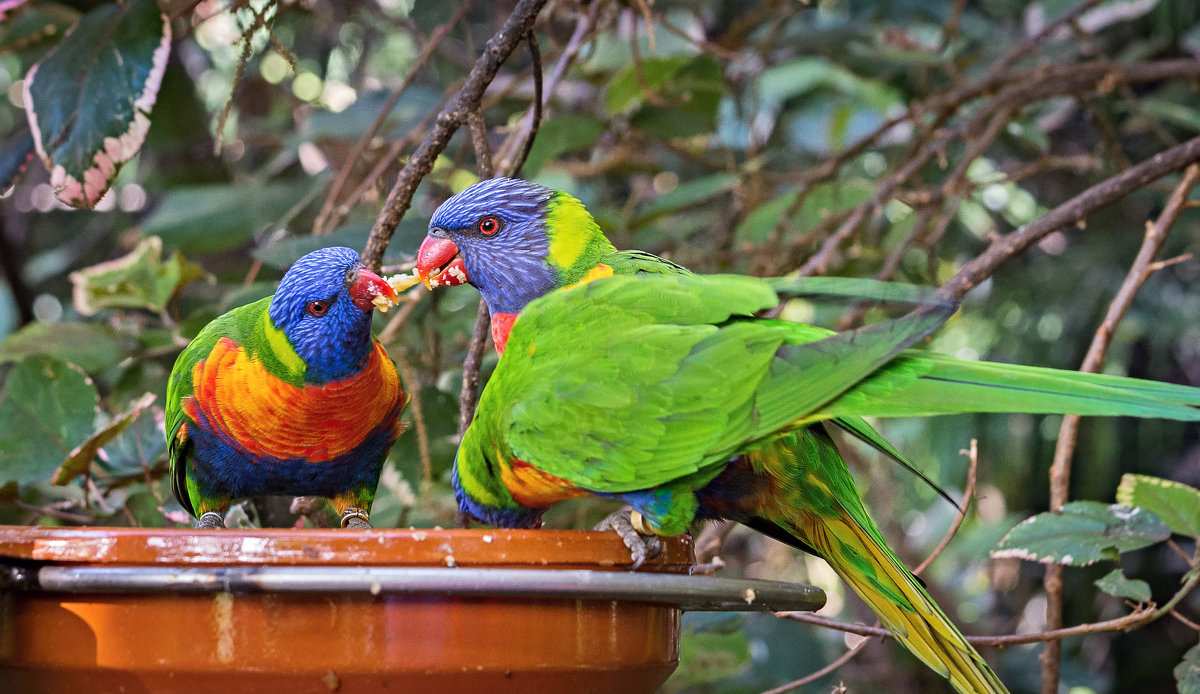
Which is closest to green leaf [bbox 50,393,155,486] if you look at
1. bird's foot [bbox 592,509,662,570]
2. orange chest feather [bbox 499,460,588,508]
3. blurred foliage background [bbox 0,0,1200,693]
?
blurred foliage background [bbox 0,0,1200,693]

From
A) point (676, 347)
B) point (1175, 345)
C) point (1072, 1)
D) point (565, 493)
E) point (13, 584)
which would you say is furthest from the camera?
point (1175, 345)

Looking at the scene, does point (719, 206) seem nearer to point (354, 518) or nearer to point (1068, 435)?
point (1068, 435)

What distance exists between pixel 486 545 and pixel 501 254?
2.60ft

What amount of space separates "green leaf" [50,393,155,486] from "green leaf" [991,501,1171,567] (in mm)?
1448

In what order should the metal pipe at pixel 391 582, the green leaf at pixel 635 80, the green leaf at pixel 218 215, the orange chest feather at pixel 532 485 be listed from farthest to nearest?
the green leaf at pixel 218 215 < the green leaf at pixel 635 80 < the orange chest feather at pixel 532 485 < the metal pipe at pixel 391 582

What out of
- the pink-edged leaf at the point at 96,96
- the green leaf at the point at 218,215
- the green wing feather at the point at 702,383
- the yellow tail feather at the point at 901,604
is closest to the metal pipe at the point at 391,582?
the green wing feather at the point at 702,383

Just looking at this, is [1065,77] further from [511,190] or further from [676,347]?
[676,347]

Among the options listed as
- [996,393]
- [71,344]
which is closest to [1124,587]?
[996,393]

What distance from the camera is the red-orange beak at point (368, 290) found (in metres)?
1.49

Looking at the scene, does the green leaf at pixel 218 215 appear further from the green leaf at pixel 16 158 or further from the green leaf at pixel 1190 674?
the green leaf at pixel 1190 674

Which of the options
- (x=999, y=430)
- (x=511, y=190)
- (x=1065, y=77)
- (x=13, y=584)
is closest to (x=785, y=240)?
(x=1065, y=77)

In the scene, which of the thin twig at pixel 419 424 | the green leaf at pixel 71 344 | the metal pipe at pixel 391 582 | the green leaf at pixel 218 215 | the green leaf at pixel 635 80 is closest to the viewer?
the metal pipe at pixel 391 582

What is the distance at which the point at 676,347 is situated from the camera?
3.67 feet

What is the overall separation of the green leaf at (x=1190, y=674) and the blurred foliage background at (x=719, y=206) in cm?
83
